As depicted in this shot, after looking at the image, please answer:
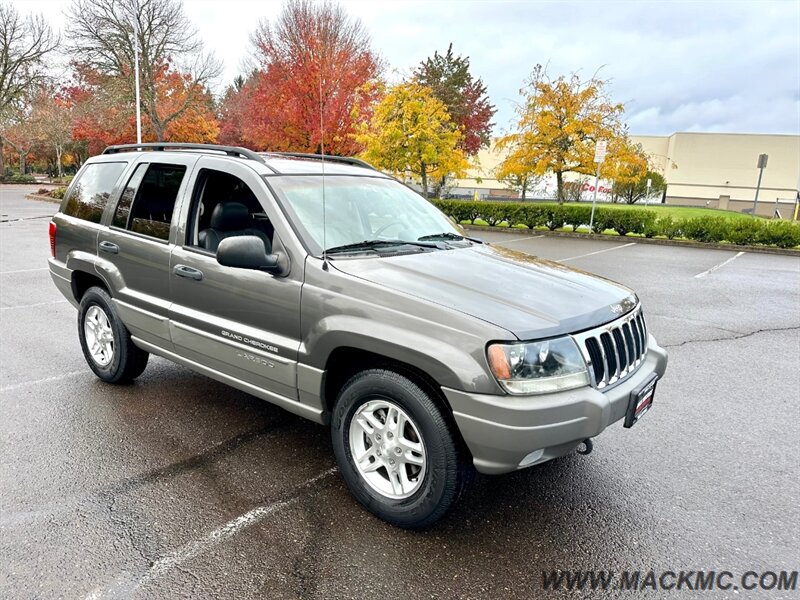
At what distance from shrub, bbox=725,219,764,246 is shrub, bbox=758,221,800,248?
0.13m

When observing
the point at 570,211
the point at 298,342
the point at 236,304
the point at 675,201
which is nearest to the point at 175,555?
the point at 298,342

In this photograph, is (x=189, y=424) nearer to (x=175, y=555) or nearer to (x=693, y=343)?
(x=175, y=555)

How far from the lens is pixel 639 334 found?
317 centimetres

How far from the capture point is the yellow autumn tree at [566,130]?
2042cm

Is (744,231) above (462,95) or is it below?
below

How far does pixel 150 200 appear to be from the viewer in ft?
13.5

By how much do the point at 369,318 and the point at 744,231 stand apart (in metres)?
18.1

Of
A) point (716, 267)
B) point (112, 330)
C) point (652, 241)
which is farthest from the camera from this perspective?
point (652, 241)

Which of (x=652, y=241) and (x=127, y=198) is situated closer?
(x=127, y=198)

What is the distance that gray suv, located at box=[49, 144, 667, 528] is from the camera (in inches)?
98.5

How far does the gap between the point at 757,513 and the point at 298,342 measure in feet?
8.93

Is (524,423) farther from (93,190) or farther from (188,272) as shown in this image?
(93,190)

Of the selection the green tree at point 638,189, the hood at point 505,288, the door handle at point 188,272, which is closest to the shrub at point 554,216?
the hood at point 505,288

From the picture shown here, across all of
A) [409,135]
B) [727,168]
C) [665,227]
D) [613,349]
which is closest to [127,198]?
[613,349]
